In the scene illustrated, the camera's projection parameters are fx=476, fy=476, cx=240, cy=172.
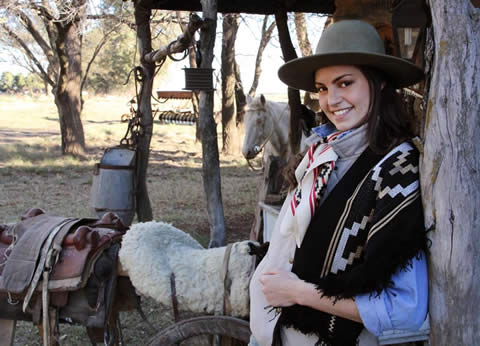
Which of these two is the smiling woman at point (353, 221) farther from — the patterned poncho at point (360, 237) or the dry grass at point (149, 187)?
the dry grass at point (149, 187)

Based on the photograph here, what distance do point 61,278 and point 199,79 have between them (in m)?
2.08

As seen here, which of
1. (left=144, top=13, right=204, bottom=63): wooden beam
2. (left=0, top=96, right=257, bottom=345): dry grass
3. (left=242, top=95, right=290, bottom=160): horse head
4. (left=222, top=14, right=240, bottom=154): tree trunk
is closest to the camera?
(left=144, top=13, right=204, bottom=63): wooden beam

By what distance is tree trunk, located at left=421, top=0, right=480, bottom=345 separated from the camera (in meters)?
1.19

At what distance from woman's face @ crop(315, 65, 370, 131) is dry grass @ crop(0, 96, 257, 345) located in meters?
2.79

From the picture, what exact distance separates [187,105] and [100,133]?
34.9ft

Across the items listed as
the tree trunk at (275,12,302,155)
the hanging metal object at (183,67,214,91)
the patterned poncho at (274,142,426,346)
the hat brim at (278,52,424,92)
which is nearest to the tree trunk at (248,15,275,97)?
the tree trunk at (275,12,302,155)

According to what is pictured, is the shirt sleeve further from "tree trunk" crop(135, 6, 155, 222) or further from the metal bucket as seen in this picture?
"tree trunk" crop(135, 6, 155, 222)


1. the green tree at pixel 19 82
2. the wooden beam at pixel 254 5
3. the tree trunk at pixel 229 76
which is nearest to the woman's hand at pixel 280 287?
the wooden beam at pixel 254 5

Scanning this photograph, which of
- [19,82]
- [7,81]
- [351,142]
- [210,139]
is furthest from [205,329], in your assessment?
[7,81]

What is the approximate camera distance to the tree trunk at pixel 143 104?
16.9 ft

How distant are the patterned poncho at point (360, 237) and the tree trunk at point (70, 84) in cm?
1175

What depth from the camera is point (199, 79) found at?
3873 millimetres

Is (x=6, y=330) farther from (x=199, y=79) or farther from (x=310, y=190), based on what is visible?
(x=199, y=79)

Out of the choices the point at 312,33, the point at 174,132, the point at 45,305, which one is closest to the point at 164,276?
the point at 45,305
